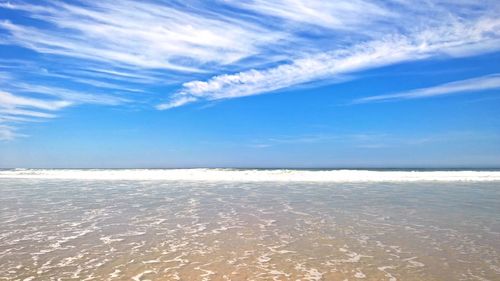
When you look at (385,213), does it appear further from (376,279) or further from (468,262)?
(376,279)

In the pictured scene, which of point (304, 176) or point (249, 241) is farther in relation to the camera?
point (304, 176)

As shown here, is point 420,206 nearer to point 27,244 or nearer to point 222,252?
point 222,252

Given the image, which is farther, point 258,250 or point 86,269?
point 258,250

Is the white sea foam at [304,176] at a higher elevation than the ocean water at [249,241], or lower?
higher

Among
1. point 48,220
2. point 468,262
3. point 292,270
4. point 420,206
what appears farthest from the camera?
point 420,206

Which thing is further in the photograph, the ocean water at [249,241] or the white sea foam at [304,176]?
the white sea foam at [304,176]

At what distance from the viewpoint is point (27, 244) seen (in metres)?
7.26

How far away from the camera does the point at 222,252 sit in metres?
6.75

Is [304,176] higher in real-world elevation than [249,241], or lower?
higher

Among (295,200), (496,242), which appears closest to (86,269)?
(496,242)

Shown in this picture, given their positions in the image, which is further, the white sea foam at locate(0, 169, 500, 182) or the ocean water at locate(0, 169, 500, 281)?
the white sea foam at locate(0, 169, 500, 182)

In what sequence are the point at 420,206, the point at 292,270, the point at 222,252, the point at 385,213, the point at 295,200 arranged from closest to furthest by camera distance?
the point at 292,270, the point at 222,252, the point at 385,213, the point at 420,206, the point at 295,200

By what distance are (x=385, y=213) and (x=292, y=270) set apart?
21.4 ft

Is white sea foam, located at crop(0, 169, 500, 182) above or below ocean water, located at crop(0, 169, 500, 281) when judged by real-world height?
above
